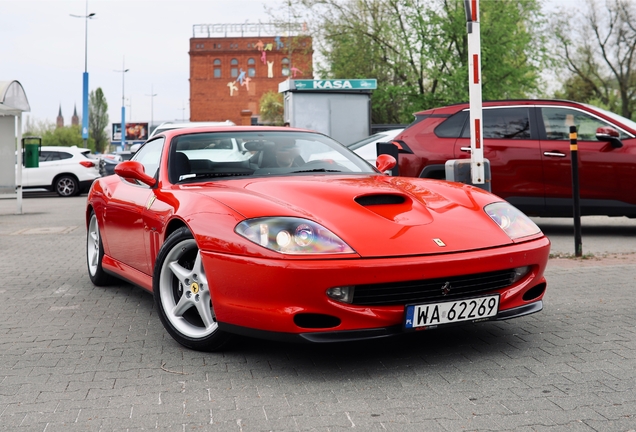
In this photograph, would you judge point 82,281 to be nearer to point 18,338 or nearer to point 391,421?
point 18,338

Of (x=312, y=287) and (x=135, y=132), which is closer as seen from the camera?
(x=312, y=287)

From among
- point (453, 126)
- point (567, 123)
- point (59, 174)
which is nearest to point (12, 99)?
point (59, 174)

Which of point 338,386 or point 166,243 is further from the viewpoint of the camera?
point 166,243

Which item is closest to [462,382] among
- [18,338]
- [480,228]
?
[480,228]

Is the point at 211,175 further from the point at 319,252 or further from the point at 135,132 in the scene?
the point at 135,132

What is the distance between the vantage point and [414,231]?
3957 mm

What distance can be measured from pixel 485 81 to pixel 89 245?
20175 millimetres

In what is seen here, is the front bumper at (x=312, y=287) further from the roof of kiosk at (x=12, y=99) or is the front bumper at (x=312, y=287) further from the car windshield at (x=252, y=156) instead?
the roof of kiosk at (x=12, y=99)

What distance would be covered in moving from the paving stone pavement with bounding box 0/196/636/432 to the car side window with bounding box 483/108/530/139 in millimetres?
4717

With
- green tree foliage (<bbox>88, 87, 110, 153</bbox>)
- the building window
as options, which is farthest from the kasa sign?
green tree foliage (<bbox>88, 87, 110, 153</bbox>)

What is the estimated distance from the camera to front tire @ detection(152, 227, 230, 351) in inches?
166

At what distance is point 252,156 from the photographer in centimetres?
519

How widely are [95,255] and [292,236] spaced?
143 inches

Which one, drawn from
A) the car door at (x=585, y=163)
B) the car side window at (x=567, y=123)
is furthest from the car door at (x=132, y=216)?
the car side window at (x=567, y=123)
